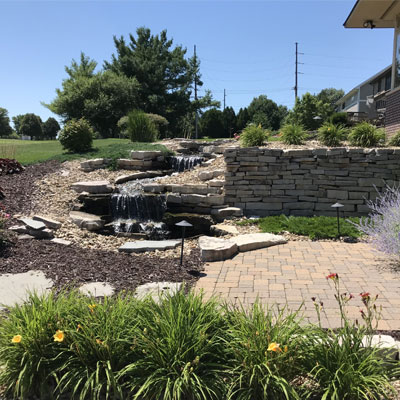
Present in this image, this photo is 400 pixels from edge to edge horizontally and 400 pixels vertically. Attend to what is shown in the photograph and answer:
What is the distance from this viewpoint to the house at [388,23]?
8734mm

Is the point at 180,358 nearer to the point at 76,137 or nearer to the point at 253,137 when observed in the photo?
the point at 253,137

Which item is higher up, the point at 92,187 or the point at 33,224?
the point at 92,187

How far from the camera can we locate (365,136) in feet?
26.0

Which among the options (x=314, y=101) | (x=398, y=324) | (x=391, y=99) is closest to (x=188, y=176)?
(x=391, y=99)

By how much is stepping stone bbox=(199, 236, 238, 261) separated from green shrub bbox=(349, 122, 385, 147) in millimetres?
4548

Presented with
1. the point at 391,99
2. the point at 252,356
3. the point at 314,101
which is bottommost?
the point at 252,356

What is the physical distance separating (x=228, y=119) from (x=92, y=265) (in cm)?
3157

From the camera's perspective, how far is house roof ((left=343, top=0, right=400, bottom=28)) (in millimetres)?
8812

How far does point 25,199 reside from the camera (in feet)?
24.1

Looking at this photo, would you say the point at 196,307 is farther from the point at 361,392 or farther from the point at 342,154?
the point at 342,154

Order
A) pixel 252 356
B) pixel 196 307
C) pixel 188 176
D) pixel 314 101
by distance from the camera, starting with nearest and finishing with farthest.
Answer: pixel 252 356 → pixel 196 307 → pixel 188 176 → pixel 314 101

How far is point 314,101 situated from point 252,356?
2895 centimetres

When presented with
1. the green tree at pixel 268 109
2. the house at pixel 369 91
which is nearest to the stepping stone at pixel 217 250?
the house at pixel 369 91

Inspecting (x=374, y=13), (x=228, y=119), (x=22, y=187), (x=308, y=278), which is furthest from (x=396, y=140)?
(x=228, y=119)
